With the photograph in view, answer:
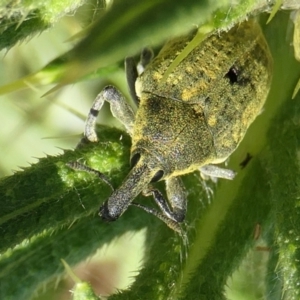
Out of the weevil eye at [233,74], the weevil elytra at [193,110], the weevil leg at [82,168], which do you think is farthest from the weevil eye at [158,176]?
the weevil eye at [233,74]

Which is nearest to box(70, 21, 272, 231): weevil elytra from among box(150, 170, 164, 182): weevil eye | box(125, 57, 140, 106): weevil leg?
box(150, 170, 164, 182): weevil eye

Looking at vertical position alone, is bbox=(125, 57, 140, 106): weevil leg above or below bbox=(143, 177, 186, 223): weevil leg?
above

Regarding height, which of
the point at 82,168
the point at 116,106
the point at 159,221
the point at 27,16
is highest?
the point at 27,16

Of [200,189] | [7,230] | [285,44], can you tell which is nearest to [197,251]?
[200,189]

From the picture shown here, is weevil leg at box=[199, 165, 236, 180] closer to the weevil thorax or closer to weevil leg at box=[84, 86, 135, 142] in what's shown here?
the weevil thorax

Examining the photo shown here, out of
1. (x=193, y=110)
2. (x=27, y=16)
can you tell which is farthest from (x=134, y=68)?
(x=27, y=16)

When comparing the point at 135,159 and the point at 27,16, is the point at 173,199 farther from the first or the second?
the point at 27,16

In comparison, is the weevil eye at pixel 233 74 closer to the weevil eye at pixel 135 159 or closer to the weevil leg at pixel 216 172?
the weevil leg at pixel 216 172
